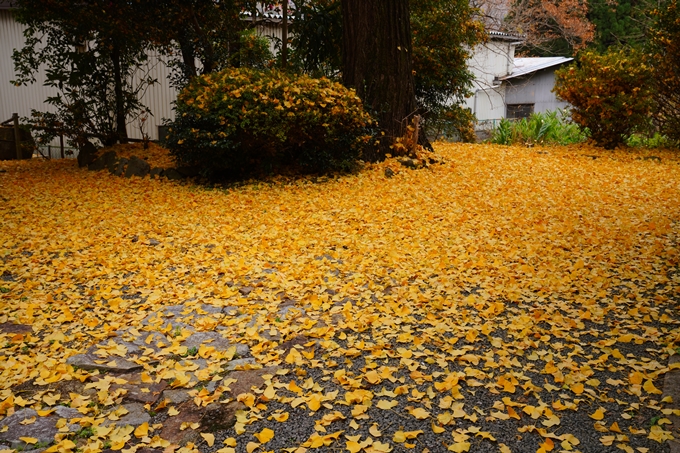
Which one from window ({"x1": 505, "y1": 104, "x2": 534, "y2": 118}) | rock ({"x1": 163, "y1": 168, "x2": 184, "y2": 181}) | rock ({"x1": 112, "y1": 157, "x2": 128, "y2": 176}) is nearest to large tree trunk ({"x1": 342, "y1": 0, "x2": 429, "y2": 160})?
rock ({"x1": 163, "y1": 168, "x2": 184, "y2": 181})

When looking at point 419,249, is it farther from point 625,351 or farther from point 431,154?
point 431,154

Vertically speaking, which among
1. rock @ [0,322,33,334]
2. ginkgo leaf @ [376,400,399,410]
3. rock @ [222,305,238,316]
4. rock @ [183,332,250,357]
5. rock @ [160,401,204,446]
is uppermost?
rock @ [222,305,238,316]

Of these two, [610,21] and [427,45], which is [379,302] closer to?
[427,45]

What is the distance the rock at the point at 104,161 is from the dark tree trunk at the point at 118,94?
3.08 feet

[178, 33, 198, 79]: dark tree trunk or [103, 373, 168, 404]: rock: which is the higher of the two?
[178, 33, 198, 79]: dark tree trunk

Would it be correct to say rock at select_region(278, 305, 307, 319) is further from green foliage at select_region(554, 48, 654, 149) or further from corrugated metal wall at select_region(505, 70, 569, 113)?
corrugated metal wall at select_region(505, 70, 569, 113)

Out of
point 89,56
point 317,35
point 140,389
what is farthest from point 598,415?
point 89,56

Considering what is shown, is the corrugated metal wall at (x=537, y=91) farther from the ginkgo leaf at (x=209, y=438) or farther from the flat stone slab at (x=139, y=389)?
the ginkgo leaf at (x=209, y=438)

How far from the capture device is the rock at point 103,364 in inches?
117

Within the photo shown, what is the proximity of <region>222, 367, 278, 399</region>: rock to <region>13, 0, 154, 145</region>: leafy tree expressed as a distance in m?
7.27

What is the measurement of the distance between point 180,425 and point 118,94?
27.3 feet

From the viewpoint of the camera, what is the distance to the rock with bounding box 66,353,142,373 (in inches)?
117

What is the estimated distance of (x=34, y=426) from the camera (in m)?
2.45

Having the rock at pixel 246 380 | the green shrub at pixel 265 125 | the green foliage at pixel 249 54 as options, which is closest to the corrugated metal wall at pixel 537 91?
the green foliage at pixel 249 54
